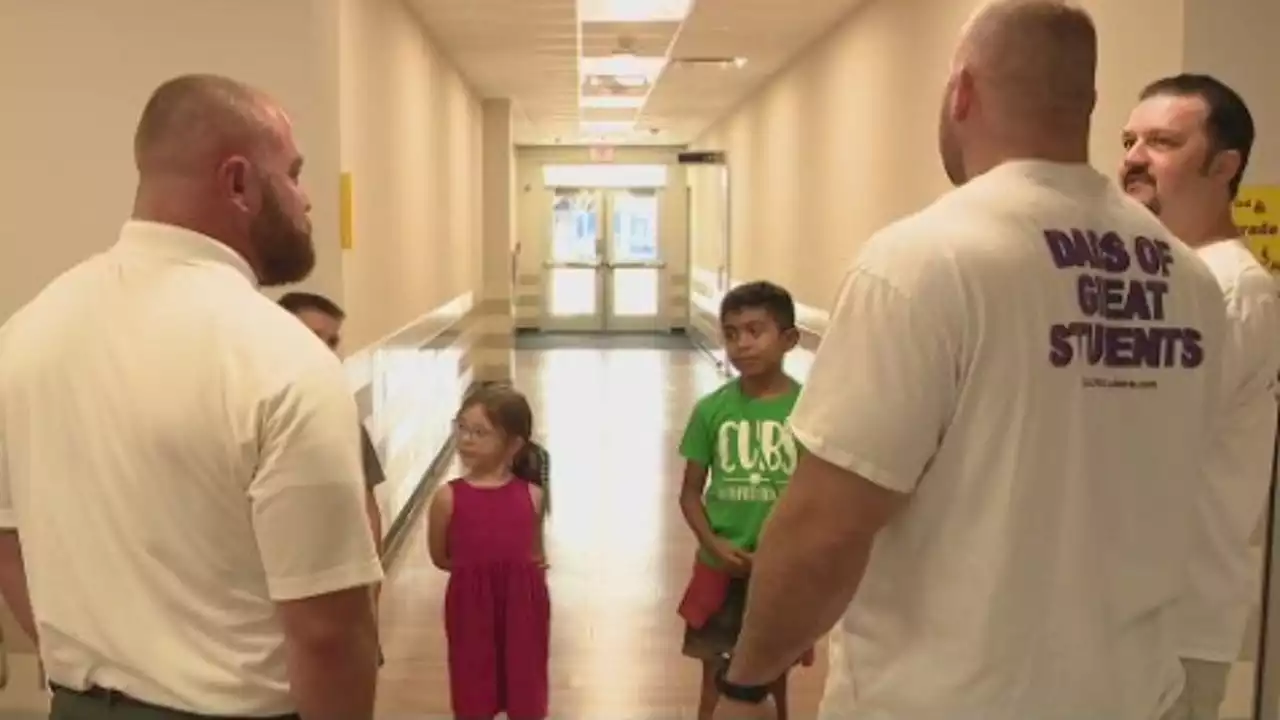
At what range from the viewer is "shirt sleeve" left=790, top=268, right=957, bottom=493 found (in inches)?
64.2

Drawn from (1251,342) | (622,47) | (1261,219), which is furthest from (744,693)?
(622,47)

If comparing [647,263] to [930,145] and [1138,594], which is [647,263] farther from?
[1138,594]

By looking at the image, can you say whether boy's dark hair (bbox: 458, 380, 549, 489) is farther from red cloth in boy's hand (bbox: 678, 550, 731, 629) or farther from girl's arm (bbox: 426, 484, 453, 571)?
red cloth in boy's hand (bbox: 678, 550, 731, 629)

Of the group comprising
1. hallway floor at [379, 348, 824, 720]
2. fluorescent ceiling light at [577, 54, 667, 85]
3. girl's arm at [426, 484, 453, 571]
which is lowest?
hallway floor at [379, 348, 824, 720]

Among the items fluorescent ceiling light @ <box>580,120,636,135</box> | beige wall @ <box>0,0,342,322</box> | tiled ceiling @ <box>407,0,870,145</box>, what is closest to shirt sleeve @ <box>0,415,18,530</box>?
beige wall @ <box>0,0,342,322</box>

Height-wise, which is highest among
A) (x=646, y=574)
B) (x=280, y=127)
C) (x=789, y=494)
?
(x=280, y=127)

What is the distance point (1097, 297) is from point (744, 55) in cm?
883

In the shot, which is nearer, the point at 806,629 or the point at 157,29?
the point at 806,629

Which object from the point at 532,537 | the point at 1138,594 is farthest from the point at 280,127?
the point at 532,537

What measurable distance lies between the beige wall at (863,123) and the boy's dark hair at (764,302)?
1.13 metres

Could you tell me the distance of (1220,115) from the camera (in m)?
2.59

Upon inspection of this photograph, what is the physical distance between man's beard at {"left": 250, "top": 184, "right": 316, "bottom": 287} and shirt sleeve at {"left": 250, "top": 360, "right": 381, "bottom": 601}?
293 millimetres

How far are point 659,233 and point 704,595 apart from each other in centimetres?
1786

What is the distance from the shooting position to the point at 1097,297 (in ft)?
5.61
